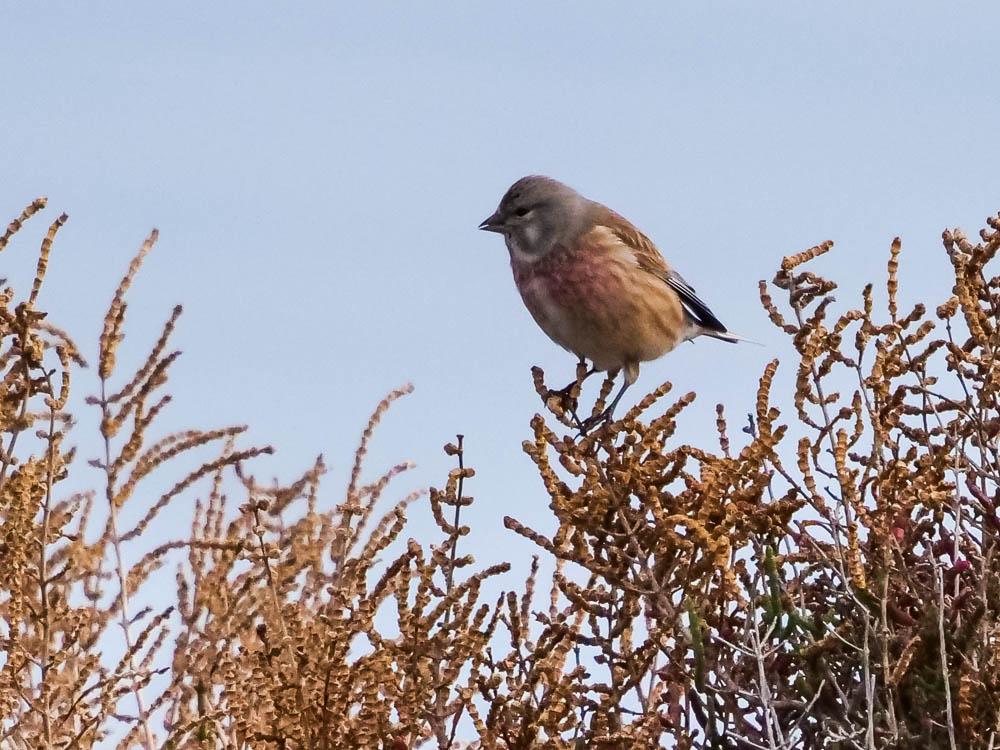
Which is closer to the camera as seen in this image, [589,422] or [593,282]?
[589,422]

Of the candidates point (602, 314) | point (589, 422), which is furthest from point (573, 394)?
point (602, 314)

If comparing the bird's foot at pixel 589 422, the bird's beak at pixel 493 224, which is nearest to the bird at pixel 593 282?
the bird's beak at pixel 493 224

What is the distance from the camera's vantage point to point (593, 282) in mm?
6617

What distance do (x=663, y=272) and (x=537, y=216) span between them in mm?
631

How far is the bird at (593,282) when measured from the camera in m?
6.55

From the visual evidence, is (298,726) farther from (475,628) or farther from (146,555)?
(146,555)

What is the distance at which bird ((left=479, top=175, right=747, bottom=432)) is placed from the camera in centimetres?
655

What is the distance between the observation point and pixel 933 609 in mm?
4020

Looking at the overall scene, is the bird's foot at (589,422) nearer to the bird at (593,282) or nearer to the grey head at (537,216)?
the bird at (593,282)

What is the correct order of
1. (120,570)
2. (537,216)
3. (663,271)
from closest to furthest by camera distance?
(120,570)
(537,216)
(663,271)

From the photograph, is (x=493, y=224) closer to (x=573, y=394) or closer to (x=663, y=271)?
(x=663, y=271)

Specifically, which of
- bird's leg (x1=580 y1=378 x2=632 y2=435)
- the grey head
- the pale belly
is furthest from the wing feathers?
bird's leg (x1=580 y1=378 x2=632 y2=435)

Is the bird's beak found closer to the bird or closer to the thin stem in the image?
the bird

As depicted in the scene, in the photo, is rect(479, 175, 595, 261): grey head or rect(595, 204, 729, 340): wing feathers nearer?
rect(479, 175, 595, 261): grey head
